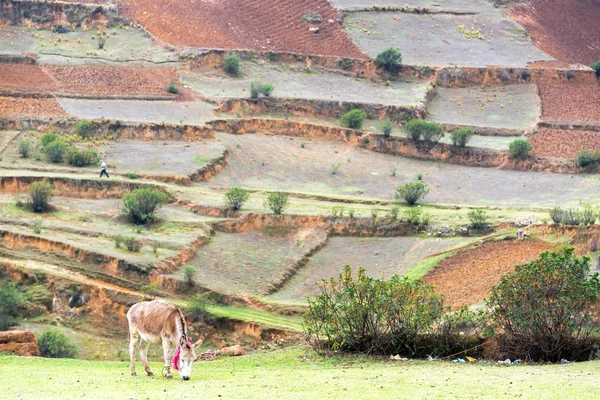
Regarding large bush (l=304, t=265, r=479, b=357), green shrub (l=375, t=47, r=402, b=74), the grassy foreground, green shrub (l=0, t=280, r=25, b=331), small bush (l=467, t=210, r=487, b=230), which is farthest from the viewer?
green shrub (l=375, t=47, r=402, b=74)

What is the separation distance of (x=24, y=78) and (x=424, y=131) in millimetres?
26202

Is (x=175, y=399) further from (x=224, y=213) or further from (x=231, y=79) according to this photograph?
(x=231, y=79)

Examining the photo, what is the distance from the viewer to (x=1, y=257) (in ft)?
143

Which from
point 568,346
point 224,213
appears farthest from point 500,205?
point 568,346

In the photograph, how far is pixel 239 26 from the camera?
91312mm

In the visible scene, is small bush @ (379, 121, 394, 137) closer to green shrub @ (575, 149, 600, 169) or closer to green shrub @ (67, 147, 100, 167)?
green shrub @ (575, 149, 600, 169)

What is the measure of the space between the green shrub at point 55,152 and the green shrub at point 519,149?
2697cm

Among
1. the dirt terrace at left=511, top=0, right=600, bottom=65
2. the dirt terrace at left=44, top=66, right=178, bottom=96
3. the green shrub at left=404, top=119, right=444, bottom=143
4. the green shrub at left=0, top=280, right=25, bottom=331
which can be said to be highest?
the dirt terrace at left=511, top=0, right=600, bottom=65

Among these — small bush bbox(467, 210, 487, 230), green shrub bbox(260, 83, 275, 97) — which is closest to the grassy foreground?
small bush bbox(467, 210, 487, 230)

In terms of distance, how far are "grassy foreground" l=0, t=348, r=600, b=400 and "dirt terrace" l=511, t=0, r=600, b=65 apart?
7025 cm

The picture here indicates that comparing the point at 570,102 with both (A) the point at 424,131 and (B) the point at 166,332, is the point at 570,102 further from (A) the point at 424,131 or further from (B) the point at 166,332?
(B) the point at 166,332

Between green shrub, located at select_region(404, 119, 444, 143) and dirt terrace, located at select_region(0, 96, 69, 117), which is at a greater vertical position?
green shrub, located at select_region(404, 119, 444, 143)

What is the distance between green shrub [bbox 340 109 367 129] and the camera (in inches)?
2886

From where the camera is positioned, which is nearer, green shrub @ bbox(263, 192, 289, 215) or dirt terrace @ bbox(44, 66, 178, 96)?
green shrub @ bbox(263, 192, 289, 215)
